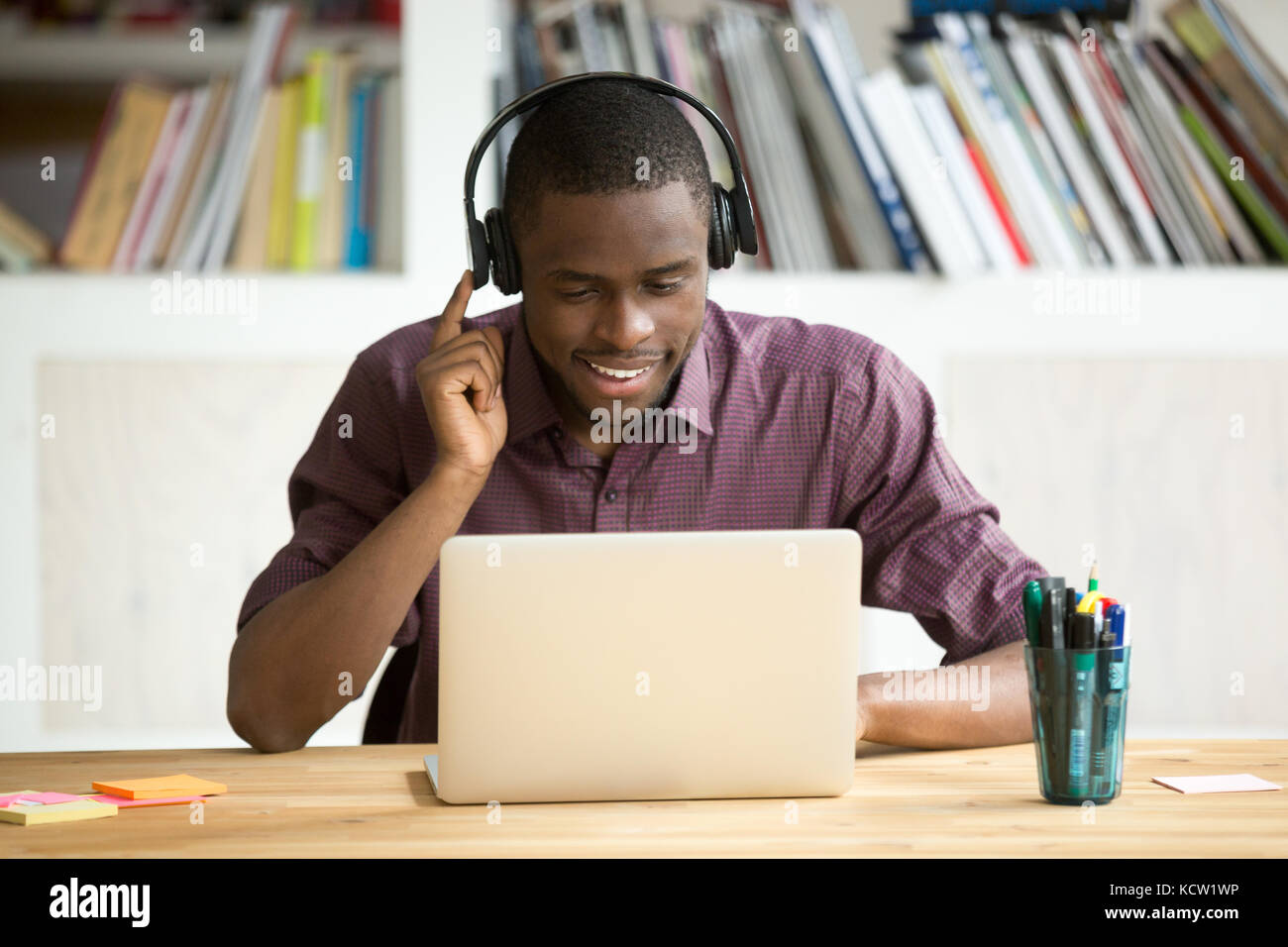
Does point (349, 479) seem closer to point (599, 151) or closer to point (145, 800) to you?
point (599, 151)

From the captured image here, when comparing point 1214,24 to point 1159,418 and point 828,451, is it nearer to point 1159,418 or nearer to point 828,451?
point 1159,418

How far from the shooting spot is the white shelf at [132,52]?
218 cm

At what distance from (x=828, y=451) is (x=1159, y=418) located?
83 centimetres

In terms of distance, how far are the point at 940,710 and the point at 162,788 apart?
691mm

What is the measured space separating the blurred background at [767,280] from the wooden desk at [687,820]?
0.93m

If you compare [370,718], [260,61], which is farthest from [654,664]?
[260,61]

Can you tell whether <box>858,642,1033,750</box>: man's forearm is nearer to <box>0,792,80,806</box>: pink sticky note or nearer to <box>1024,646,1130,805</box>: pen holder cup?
<box>1024,646,1130,805</box>: pen holder cup

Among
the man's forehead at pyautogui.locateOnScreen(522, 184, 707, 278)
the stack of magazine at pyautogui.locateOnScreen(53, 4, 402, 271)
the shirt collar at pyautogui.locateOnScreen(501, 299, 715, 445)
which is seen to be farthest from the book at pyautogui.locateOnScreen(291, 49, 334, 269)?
the man's forehead at pyautogui.locateOnScreen(522, 184, 707, 278)

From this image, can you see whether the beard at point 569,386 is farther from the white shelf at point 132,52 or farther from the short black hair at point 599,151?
the white shelf at point 132,52

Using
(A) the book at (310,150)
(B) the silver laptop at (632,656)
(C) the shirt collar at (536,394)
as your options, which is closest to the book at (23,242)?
(A) the book at (310,150)

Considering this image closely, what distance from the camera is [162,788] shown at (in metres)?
1.07

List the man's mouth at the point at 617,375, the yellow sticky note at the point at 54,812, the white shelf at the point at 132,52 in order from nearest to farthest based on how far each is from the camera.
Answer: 1. the yellow sticky note at the point at 54,812
2. the man's mouth at the point at 617,375
3. the white shelf at the point at 132,52

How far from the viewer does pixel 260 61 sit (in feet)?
6.92

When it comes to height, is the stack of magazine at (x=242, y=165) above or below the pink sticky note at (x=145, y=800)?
above
